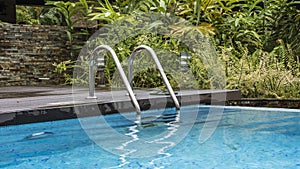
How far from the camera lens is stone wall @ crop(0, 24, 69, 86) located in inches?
344

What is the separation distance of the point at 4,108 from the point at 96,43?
4.72 meters

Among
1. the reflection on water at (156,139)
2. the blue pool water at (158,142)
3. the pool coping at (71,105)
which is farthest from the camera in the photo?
the pool coping at (71,105)

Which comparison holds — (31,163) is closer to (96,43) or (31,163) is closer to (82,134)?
(82,134)

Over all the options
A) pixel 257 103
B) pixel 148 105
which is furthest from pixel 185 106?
pixel 257 103

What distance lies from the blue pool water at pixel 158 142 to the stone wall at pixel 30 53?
4168 millimetres

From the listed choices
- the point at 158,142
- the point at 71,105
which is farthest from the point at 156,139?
the point at 71,105

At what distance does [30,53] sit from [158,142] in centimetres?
577

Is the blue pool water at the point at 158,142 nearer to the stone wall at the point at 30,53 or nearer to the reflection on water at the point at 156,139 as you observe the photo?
the reflection on water at the point at 156,139

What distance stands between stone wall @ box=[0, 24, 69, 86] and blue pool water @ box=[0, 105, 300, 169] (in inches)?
164

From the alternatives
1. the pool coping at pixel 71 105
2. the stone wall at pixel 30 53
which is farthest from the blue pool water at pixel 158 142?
the stone wall at pixel 30 53

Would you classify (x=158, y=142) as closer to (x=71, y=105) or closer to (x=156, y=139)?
(x=156, y=139)

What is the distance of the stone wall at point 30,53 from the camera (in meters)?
8.74

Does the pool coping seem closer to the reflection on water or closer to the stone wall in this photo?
the reflection on water

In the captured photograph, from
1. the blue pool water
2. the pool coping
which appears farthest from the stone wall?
the blue pool water
